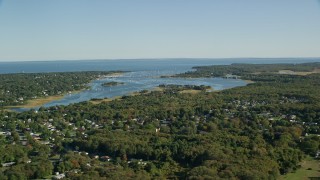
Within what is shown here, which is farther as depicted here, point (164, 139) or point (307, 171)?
point (164, 139)

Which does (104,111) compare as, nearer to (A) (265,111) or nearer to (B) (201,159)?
(A) (265,111)

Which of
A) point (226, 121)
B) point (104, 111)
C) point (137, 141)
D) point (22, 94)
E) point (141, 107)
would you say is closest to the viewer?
point (137, 141)

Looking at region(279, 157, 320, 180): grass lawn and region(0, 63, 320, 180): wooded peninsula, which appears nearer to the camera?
region(0, 63, 320, 180): wooded peninsula

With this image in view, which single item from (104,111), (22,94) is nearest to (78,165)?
(104,111)

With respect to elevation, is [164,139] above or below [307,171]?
above

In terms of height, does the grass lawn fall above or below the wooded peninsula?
below
